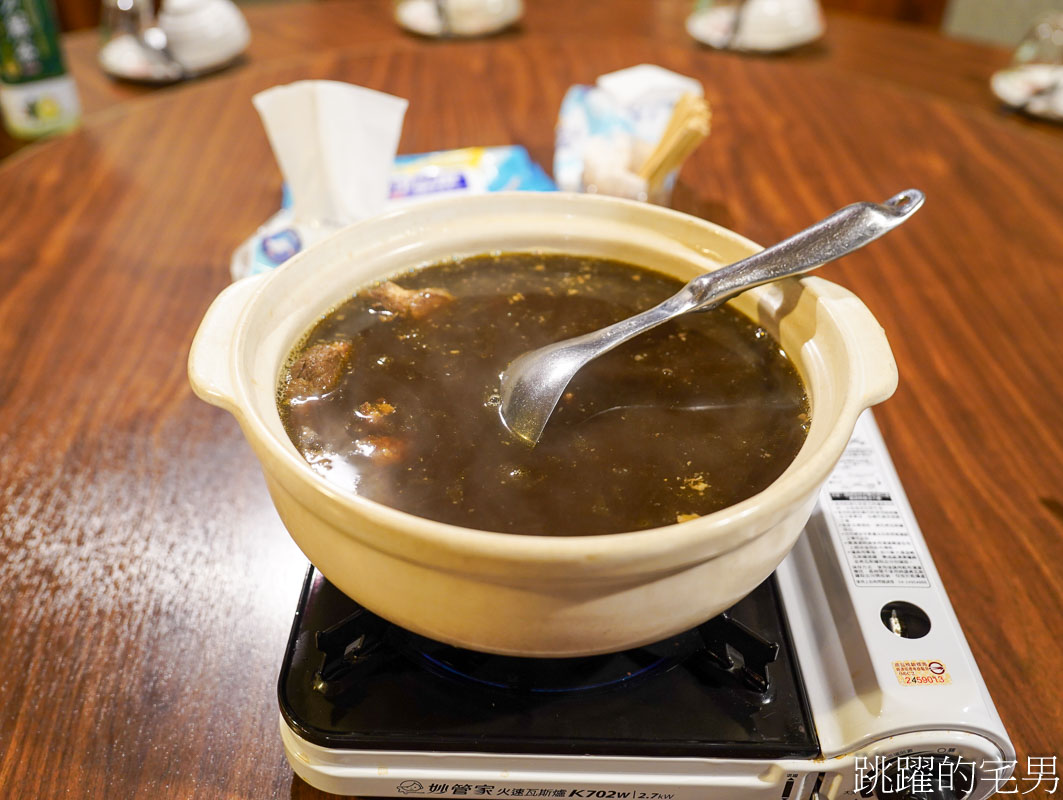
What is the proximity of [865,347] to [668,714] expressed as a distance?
0.44 meters

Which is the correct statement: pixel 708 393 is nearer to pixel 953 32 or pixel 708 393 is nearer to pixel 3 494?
pixel 3 494

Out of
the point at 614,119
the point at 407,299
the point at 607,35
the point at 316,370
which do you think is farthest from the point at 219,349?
the point at 607,35

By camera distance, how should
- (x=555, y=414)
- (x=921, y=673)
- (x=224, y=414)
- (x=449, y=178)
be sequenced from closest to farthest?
(x=921, y=673), (x=555, y=414), (x=224, y=414), (x=449, y=178)

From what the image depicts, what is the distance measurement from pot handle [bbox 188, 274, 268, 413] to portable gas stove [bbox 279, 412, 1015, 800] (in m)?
0.27

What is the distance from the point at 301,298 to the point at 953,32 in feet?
17.7

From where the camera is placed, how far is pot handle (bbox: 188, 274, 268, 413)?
0.81 m

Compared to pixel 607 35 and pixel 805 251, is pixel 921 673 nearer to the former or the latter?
pixel 805 251

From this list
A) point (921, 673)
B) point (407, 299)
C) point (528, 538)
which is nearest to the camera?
point (528, 538)

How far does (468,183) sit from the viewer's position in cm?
182

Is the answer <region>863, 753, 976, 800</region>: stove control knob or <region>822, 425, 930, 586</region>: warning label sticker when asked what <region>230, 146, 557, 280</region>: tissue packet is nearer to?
<region>822, 425, 930, 586</region>: warning label sticker

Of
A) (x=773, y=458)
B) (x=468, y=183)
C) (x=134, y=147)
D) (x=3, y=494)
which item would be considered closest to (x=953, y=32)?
(x=468, y=183)

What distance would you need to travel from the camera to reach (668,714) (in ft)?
2.84

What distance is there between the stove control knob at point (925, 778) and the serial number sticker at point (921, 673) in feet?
0.23

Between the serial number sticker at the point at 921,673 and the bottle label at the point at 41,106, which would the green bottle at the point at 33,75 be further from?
the serial number sticker at the point at 921,673
